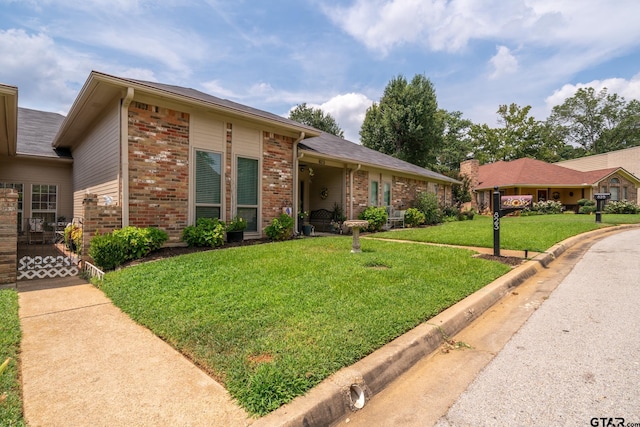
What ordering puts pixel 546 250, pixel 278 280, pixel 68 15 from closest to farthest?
pixel 278 280 → pixel 68 15 → pixel 546 250

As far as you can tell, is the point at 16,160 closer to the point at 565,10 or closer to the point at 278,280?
the point at 278,280

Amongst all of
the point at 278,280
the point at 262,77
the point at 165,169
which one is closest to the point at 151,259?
the point at 165,169

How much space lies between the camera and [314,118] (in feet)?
107

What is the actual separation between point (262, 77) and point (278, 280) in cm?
1004

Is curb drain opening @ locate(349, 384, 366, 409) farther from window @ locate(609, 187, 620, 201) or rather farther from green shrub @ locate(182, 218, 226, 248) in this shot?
window @ locate(609, 187, 620, 201)

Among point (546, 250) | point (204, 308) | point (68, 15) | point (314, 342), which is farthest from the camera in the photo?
point (546, 250)

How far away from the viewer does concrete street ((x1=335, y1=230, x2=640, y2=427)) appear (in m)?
1.92

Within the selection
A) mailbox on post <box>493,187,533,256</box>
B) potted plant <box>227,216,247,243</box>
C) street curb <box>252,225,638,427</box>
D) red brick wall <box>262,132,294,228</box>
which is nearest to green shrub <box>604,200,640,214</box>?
mailbox on post <box>493,187,533,256</box>

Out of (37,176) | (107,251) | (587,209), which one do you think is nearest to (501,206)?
(107,251)

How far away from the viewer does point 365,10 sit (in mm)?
8141

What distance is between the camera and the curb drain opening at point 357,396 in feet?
6.73

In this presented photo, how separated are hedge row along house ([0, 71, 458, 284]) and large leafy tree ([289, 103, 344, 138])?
21.7 metres

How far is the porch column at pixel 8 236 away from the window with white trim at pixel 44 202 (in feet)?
21.0

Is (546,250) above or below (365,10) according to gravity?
below
